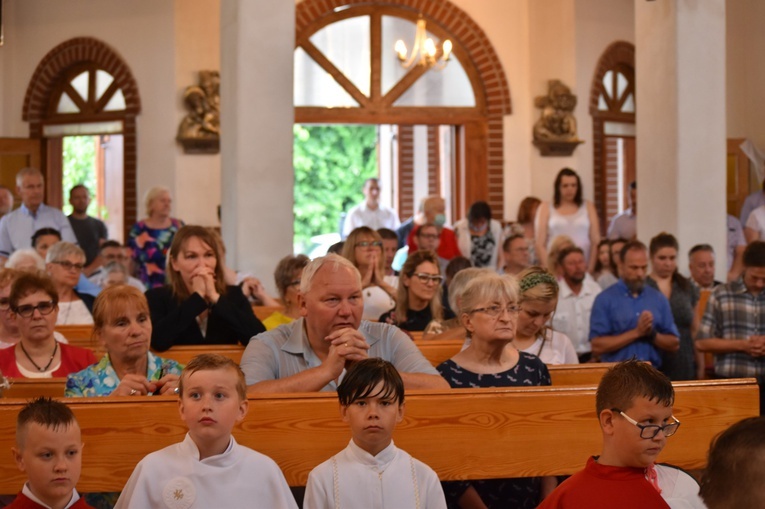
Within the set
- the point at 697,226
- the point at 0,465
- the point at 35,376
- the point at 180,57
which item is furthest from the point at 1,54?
the point at 0,465

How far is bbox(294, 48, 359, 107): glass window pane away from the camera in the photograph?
45.5 ft

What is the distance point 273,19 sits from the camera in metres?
8.95

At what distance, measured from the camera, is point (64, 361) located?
205 inches

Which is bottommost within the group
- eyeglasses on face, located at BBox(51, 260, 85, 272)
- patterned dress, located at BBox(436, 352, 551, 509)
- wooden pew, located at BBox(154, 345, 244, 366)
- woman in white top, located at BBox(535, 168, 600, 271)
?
patterned dress, located at BBox(436, 352, 551, 509)

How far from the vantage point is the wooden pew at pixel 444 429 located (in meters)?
4.09

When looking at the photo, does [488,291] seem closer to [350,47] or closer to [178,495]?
[178,495]

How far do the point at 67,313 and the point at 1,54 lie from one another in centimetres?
786

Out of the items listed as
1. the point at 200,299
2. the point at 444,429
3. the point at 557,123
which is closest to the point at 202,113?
the point at 557,123

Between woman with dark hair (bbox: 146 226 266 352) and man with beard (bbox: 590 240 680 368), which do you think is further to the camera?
man with beard (bbox: 590 240 680 368)


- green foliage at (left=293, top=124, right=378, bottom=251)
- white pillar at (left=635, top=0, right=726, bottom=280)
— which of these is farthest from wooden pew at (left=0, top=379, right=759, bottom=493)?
green foliage at (left=293, top=124, right=378, bottom=251)

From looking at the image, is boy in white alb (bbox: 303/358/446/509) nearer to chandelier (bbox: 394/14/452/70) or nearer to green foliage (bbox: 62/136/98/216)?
chandelier (bbox: 394/14/452/70)

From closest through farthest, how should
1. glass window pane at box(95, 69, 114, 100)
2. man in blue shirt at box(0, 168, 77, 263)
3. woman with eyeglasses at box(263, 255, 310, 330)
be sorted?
1. woman with eyeglasses at box(263, 255, 310, 330)
2. man in blue shirt at box(0, 168, 77, 263)
3. glass window pane at box(95, 69, 114, 100)

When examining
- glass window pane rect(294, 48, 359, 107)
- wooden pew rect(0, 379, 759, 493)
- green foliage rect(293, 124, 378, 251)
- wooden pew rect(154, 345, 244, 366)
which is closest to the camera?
wooden pew rect(0, 379, 759, 493)

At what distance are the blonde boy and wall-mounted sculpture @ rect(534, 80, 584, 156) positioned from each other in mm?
10978
